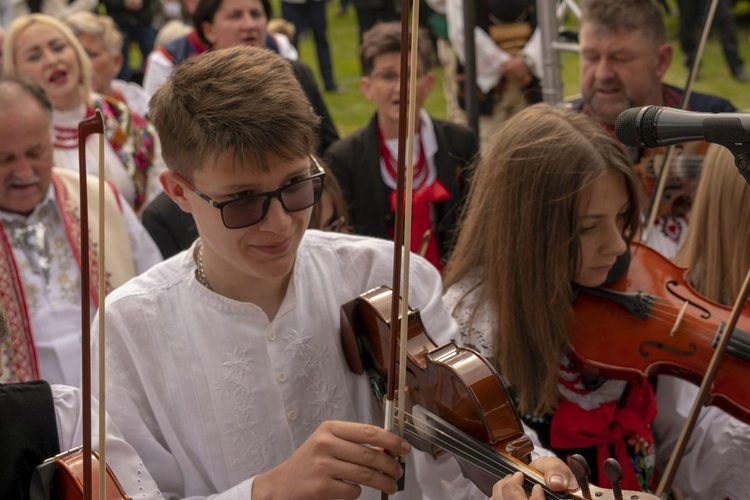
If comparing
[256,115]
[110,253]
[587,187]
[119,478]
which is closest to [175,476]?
[119,478]

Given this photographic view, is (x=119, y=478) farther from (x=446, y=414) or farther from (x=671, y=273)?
(x=671, y=273)

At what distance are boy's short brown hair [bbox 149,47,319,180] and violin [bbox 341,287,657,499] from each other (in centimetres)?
32

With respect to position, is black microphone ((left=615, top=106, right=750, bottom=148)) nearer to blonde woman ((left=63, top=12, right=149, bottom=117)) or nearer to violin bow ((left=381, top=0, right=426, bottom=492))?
violin bow ((left=381, top=0, right=426, bottom=492))

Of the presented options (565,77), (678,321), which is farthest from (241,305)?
(565,77)

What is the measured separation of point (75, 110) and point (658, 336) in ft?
9.27

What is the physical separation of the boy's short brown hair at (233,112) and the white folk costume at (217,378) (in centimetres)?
26

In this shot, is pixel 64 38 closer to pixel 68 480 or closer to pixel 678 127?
pixel 68 480

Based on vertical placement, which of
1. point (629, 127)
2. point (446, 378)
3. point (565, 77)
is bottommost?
point (565, 77)

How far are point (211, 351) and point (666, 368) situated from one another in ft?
3.15

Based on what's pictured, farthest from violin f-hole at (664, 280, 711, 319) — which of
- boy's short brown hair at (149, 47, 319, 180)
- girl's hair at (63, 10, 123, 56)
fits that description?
girl's hair at (63, 10, 123, 56)

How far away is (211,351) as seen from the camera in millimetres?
1731

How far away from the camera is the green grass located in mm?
8188

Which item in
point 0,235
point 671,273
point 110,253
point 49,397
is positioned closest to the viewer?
point 49,397

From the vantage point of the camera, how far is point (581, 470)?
4.15 ft
